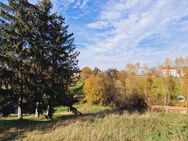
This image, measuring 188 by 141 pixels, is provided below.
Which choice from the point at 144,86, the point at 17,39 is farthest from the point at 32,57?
the point at 144,86

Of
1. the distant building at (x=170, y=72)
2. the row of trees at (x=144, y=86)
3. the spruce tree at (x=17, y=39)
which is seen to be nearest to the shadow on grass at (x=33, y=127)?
the spruce tree at (x=17, y=39)

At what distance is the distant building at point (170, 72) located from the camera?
6408 centimetres

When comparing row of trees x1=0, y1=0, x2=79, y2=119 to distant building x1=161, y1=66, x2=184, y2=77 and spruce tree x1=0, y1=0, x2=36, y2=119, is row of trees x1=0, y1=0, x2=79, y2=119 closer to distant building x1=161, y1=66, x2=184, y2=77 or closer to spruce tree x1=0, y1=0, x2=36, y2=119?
spruce tree x1=0, y1=0, x2=36, y2=119

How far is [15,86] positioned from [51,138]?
17.2 meters

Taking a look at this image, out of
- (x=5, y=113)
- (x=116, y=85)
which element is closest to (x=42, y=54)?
(x=5, y=113)

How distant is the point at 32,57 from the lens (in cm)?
3127

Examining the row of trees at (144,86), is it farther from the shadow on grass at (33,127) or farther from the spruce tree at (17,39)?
the shadow on grass at (33,127)

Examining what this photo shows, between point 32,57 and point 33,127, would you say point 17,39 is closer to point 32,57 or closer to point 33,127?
point 32,57

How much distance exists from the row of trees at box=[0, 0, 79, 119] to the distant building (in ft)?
111

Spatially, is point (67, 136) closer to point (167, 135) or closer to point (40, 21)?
point (167, 135)

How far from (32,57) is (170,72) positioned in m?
41.4

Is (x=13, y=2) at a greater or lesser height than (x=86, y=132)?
greater

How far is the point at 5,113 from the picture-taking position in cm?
2641

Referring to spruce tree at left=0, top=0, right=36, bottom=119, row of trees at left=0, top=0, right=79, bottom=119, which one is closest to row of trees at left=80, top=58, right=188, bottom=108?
row of trees at left=0, top=0, right=79, bottom=119
